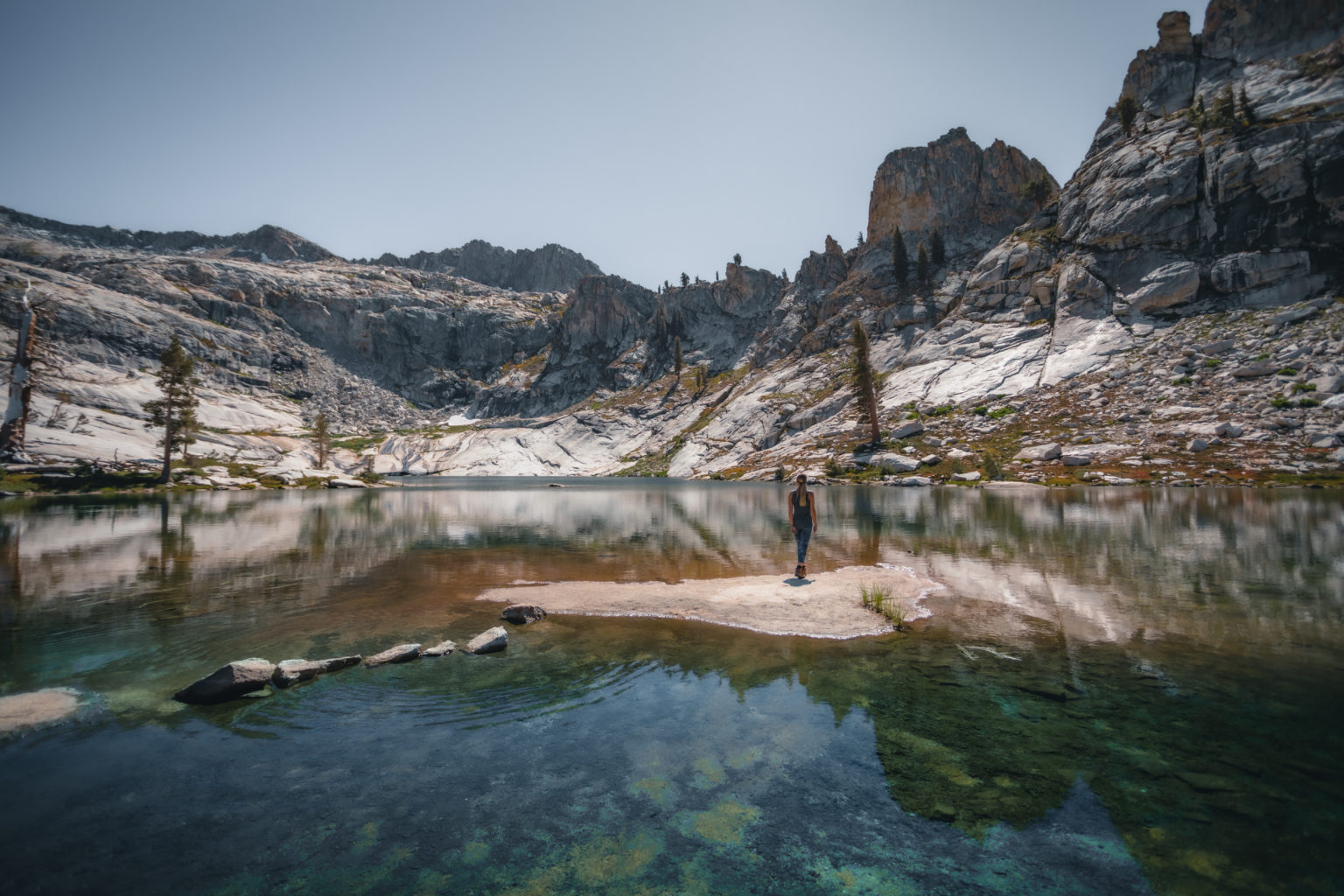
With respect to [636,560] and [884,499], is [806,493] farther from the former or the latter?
[884,499]

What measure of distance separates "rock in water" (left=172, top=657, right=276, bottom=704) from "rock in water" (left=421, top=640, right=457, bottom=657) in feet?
9.42

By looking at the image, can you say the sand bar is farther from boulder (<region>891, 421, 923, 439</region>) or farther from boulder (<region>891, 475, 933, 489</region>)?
boulder (<region>891, 421, 923, 439</region>)

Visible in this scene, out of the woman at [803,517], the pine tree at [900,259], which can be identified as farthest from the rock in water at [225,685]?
the pine tree at [900,259]

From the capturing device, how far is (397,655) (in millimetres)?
11508

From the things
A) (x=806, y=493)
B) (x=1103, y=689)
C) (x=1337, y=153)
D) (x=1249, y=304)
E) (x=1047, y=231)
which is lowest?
(x=1103, y=689)

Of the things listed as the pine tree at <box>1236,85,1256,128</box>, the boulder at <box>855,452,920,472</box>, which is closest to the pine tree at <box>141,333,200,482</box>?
the boulder at <box>855,452,920,472</box>

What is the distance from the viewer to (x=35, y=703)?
9.13 metres

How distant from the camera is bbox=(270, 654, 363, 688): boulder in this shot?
10211 millimetres

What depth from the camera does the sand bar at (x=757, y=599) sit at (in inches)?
541

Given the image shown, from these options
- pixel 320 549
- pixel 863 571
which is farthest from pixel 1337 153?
A: pixel 320 549

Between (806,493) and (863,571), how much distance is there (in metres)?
3.47

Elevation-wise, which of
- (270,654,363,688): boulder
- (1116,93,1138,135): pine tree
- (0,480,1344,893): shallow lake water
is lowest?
(0,480,1344,893): shallow lake water

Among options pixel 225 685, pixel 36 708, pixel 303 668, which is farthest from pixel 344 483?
pixel 225 685

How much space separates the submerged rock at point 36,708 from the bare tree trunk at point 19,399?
271ft
